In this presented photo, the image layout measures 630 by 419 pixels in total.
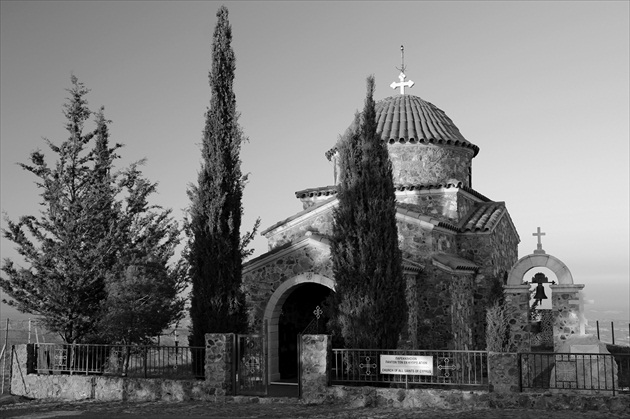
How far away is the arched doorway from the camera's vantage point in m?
18.2

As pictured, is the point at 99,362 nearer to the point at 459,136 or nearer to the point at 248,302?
the point at 248,302

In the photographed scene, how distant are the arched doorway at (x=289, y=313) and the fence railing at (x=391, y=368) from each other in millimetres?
3098

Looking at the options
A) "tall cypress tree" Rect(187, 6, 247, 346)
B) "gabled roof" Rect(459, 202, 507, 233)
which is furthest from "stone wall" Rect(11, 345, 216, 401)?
"gabled roof" Rect(459, 202, 507, 233)

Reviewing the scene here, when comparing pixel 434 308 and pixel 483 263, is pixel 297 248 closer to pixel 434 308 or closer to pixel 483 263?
pixel 434 308

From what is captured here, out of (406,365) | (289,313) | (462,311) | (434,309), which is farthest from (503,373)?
(289,313)

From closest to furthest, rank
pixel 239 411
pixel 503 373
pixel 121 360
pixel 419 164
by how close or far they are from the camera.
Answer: pixel 503 373 → pixel 239 411 → pixel 121 360 → pixel 419 164

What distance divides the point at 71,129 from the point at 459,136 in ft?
43.5

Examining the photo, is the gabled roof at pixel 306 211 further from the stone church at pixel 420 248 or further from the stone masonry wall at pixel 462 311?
the stone masonry wall at pixel 462 311

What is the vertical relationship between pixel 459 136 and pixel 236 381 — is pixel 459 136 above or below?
above

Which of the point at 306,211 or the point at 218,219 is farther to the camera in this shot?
the point at 306,211

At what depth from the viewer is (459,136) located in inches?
953

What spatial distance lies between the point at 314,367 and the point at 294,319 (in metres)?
6.46

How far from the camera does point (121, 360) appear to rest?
1711 centimetres

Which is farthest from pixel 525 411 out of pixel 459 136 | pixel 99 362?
pixel 459 136
